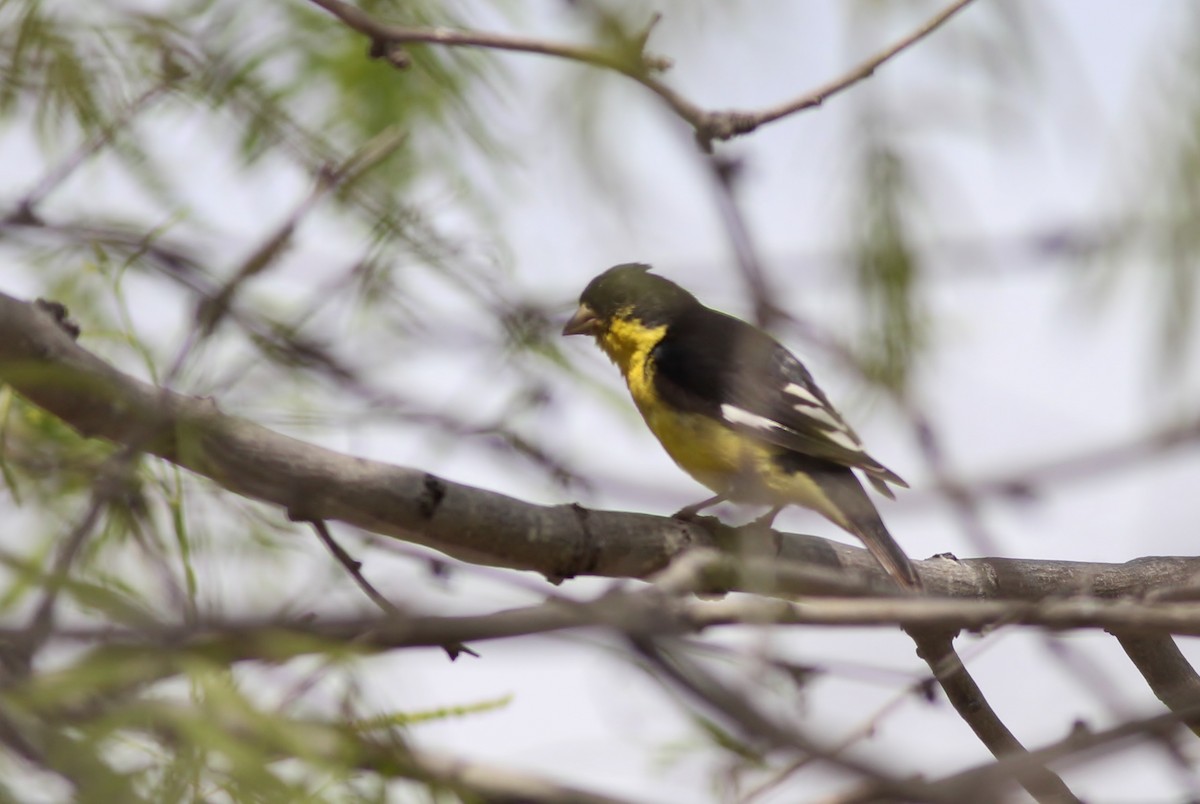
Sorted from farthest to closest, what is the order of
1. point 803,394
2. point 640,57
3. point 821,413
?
point 803,394 → point 821,413 → point 640,57

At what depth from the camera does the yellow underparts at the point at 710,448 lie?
4.51m

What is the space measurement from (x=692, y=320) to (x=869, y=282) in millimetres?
3670

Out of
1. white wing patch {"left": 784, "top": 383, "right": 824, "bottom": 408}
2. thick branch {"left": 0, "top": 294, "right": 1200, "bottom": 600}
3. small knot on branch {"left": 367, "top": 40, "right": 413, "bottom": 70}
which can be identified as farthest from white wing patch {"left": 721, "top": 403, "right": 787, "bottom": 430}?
small knot on branch {"left": 367, "top": 40, "right": 413, "bottom": 70}

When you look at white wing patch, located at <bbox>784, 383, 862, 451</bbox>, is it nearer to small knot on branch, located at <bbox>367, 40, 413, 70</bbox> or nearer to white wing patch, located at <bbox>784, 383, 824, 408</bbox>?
white wing patch, located at <bbox>784, 383, 824, 408</bbox>

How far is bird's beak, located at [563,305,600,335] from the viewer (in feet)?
19.1

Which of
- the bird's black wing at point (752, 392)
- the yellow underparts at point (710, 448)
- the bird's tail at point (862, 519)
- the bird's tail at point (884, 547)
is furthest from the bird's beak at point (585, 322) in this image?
the bird's tail at point (884, 547)

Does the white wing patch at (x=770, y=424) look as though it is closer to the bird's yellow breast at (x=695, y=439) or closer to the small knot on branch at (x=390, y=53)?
the bird's yellow breast at (x=695, y=439)

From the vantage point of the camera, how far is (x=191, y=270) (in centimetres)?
270

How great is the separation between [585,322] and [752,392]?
1.25 meters

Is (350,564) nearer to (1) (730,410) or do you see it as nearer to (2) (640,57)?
(2) (640,57)

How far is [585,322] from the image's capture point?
585cm

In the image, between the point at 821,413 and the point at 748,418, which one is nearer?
the point at 748,418

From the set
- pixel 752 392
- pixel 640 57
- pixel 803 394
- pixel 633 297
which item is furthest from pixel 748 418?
pixel 640 57

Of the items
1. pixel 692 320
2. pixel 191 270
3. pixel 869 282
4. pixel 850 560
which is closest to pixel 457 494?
pixel 191 270
